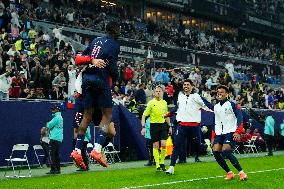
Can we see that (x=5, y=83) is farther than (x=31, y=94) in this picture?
No

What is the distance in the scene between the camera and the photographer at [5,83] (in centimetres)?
1850

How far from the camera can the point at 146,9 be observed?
4947 centimetres

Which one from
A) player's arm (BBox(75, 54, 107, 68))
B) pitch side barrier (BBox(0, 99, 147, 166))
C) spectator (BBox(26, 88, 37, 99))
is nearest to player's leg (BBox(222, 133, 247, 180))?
player's arm (BBox(75, 54, 107, 68))

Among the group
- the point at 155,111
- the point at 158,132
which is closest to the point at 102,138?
the point at 158,132

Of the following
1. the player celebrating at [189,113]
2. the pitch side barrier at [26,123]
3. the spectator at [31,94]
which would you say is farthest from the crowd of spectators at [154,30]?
the player celebrating at [189,113]

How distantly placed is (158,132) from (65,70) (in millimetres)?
6479

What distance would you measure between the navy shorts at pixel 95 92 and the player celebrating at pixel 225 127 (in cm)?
473

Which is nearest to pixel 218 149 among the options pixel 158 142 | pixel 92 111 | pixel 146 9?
pixel 158 142

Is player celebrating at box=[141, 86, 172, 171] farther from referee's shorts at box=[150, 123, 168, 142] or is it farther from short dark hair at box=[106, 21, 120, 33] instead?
short dark hair at box=[106, 21, 120, 33]

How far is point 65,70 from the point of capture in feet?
70.8

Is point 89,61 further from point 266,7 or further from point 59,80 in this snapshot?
point 266,7

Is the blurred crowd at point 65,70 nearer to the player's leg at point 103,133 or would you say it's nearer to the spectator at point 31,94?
the spectator at point 31,94

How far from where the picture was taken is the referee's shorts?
1653 cm

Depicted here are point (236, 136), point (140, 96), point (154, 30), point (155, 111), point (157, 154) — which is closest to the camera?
point (236, 136)
